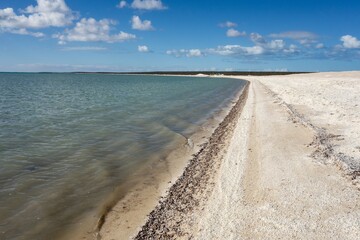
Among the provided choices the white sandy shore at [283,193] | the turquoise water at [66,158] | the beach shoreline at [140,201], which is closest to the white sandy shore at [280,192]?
the white sandy shore at [283,193]

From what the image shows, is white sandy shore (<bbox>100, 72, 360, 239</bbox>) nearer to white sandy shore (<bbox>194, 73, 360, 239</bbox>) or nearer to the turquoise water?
white sandy shore (<bbox>194, 73, 360, 239</bbox>)

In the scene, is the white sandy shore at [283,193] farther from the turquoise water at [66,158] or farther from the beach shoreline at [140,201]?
the turquoise water at [66,158]

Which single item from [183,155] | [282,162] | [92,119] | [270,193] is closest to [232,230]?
[270,193]

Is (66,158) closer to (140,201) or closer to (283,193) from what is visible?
(140,201)

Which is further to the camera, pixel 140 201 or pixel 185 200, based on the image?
pixel 140 201

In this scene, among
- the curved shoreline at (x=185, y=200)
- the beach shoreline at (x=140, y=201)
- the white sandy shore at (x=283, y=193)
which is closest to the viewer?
the white sandy shore at (x=283, y=193)

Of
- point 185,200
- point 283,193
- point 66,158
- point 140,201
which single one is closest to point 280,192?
point 283,193

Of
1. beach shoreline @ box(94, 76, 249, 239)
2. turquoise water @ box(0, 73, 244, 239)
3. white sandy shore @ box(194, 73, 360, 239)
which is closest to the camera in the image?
white sandy shore @ box(194, 73, 360, 239)

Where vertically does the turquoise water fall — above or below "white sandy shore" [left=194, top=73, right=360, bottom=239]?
below

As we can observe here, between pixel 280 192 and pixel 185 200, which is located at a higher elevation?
pixel 280 192

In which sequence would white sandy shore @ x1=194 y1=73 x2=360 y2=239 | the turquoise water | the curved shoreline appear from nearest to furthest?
white sandy shore @ x1=194 y1=73 x2=360 y2=239
the curved shoreline
the turquoise water

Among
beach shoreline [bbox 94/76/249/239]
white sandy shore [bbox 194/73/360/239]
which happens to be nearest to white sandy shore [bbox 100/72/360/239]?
white sandy shore [bbox 194/73/360/239]

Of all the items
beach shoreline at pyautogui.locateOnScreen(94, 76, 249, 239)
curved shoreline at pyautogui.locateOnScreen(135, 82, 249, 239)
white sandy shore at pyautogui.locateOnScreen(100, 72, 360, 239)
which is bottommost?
beach shoreline at pyautogui.locateOnScreen(94, 76, 249, 239)

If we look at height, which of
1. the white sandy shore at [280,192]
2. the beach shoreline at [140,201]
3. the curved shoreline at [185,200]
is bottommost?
the beach shoreline at [140,201]
